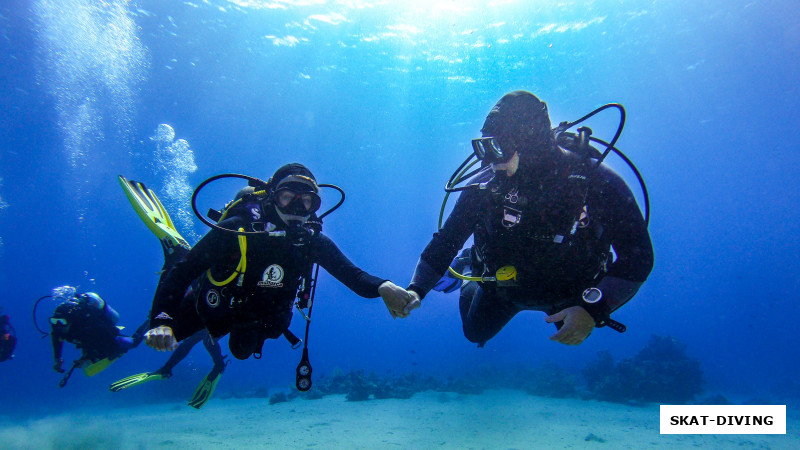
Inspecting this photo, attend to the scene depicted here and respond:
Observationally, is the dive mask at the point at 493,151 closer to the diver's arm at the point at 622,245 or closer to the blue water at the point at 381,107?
the diver's arm at the point at 622,245

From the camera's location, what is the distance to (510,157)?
10.6 feet

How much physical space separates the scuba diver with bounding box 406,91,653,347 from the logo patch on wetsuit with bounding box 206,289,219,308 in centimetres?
249

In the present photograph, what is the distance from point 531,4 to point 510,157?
78.3ft

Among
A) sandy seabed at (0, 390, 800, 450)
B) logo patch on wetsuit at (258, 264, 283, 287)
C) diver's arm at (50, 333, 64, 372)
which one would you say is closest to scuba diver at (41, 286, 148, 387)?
diver's arm at (50, 333, 64, 372)

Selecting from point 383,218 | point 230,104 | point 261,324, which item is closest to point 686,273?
point 383,218

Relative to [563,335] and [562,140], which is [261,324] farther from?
[562,140]

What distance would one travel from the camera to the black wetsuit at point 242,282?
4.05 m

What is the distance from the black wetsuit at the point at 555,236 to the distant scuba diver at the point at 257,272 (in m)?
1.20

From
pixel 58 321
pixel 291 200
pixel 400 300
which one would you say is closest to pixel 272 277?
pixel 291 200

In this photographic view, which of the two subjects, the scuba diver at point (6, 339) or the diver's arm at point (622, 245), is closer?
the diver's arm at point (622, 245)

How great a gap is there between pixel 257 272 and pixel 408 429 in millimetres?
8578

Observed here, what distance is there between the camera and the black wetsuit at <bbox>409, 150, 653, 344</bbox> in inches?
119

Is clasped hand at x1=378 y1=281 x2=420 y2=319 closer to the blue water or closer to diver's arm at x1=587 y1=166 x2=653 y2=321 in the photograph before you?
diver's arm at x1=587 y1=166 x2=653 y2=321

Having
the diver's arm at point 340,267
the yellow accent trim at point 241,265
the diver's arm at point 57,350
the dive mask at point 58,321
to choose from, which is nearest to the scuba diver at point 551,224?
the diver's arm at point 340,267
